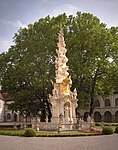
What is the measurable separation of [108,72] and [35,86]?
12039 millimetres

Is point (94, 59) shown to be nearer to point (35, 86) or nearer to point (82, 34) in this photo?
point (82, 34)

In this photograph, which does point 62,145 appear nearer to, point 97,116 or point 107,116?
point 107,116

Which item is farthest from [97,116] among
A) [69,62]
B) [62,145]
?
[62,145]

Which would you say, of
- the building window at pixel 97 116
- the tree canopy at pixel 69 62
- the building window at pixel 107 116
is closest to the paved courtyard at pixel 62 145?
the tree canopy at pixel 69 62

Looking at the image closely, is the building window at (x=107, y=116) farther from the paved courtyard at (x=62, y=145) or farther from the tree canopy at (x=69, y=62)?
the paved courtyard at (x=62, y=145)

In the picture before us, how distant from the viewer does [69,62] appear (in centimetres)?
3922

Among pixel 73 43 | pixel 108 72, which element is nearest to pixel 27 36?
pixel 73 43

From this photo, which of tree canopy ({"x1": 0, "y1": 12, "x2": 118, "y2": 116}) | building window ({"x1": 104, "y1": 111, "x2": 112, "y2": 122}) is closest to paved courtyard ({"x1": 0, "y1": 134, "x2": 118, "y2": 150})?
tree canopy ({"x1": 0, "y1": 12, "x2": 118, "y2": 116})

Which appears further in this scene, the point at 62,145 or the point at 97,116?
the point at 97,116

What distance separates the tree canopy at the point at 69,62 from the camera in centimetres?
3869

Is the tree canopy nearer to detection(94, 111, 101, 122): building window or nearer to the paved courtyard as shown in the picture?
the paved courtyard

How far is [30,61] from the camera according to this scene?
4006 cm

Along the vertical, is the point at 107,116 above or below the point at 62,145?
above

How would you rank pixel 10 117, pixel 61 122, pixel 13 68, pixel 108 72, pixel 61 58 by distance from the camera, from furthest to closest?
pixel 10 117
pixel 13 68
pixel 108 72
pixel 61 58
pixel 61 122
